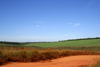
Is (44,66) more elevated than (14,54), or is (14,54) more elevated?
(14,54)

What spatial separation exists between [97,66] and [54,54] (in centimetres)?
454

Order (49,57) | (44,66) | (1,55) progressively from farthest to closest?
(49,57) → (1,55) → (44,66)

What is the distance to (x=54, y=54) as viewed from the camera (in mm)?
9594

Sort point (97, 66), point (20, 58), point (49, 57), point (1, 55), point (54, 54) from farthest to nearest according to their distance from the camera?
1. point (54, 54)
2. point (49, 57)
3. point (20, 58)
4. point (1, 55)
5. point (97, 66)

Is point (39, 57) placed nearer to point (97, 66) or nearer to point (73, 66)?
point (73, 66)

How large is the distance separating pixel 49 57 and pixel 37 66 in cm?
273

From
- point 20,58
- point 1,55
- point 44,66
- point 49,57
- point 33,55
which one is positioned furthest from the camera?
point 49,57

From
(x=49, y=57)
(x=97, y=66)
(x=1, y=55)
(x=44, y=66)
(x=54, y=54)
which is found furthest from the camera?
(x=54, y=54)

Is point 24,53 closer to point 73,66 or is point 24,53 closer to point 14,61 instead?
point 14,61

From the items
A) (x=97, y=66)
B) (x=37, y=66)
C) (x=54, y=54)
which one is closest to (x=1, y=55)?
(x=37, y=66)

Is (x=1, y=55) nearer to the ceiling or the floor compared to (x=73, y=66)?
nearer to the ceiling

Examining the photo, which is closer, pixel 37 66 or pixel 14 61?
pixel 37 66

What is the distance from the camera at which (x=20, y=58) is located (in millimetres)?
7828

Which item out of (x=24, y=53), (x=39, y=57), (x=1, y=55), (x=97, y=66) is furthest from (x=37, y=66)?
(x=97, y=66)
